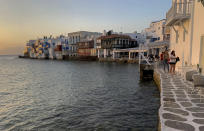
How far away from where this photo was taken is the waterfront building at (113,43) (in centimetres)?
5562

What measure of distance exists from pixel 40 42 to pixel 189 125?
394ft

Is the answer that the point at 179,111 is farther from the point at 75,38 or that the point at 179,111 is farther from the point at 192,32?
the point at 75,38

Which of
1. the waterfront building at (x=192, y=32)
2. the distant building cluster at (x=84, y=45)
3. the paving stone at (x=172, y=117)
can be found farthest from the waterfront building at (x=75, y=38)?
the paving stone at (x=172, y=117)

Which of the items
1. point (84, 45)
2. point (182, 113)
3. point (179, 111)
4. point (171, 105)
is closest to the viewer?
point (182, 113)

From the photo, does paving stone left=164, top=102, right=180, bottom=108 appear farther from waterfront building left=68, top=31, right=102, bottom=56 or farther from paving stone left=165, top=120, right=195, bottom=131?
waterfront building left=68, top=31, right=102, bottom=56

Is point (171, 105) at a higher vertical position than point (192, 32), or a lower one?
lower

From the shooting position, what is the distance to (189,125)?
3557mm

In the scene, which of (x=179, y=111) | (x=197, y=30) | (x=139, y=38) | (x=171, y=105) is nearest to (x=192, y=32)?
(x=197, y=30)

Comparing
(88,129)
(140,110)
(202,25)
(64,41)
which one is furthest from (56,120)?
(64,41)

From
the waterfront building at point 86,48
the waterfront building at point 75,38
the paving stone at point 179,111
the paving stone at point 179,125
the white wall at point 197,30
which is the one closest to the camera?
the paving stone at point 179,125

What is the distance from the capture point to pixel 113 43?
184 feet

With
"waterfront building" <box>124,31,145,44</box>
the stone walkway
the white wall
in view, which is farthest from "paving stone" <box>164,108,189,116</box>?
"waterfront building" <box>124,31,145,44</box>

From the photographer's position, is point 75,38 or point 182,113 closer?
point 182,113

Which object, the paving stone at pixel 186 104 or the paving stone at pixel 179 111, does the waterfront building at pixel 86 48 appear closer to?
the paving stone at pixel 186 104
